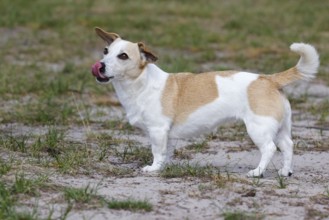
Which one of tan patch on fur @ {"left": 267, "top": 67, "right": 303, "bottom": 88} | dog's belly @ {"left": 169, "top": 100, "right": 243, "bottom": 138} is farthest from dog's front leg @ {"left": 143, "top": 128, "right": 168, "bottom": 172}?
tan patch on fur @ {"left": 267, "top": 67, "right": 303, "bottom": 88}

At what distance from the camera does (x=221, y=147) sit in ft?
26.0

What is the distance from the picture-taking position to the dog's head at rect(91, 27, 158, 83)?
21.8 feet

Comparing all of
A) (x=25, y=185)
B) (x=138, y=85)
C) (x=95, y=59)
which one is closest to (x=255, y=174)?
(x=138, y=85)

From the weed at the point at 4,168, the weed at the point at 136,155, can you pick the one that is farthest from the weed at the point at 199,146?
the weed at the point at 4,168

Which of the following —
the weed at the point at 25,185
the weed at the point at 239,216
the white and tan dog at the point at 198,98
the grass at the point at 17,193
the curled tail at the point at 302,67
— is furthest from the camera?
the curled tail at the point at 302,67

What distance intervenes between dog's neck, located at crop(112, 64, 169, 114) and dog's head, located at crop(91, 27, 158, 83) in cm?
5

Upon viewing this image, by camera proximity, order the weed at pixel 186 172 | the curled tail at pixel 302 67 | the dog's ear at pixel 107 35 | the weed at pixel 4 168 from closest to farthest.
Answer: the weed at pixel 4 168 → the weed at pixel 186 172 → the curled tail at pixel 302 67 → the dog's ear at pixel 107 35

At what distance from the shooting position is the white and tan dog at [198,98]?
6.59m

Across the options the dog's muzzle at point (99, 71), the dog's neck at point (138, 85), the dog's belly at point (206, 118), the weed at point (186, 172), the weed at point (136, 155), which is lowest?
the weed at point (136, 155)

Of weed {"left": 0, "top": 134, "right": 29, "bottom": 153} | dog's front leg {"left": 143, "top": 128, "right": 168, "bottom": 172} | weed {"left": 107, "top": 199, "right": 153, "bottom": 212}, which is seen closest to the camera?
weed {"left": 107, "top": 199, "right": 153, "bottom": 212}

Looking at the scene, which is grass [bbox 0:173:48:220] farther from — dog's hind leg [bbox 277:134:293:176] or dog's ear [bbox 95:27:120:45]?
dog's hind leg [bbox 277:134:293:176]

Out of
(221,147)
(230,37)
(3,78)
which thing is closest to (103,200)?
(221,147)

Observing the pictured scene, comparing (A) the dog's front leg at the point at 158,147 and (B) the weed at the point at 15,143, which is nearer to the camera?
(A) the dog's front leg at the point at 158,147

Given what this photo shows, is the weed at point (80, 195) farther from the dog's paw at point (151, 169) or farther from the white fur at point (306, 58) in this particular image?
the white fur at point (306, 58)
